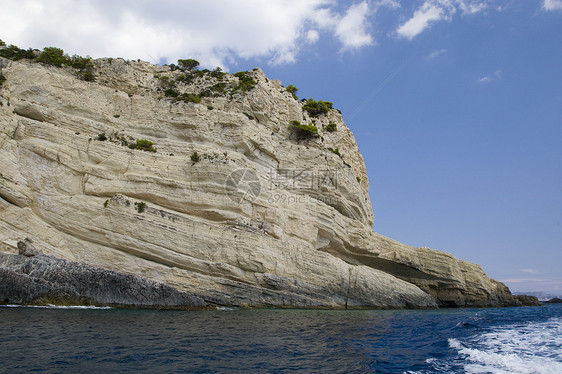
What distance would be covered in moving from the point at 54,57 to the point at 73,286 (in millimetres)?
21093

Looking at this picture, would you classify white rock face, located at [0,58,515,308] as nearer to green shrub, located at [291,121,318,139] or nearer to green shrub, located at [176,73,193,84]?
green shrub, located at [176,73,193,84]

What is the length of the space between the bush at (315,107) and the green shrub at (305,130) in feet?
15.2

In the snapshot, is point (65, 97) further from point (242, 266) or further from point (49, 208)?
point (242, 266)

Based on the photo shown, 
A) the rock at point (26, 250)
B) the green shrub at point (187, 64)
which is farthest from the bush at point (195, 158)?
the green shrub at point (187, 64)

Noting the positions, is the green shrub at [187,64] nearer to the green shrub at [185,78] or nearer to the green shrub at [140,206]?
the green shrub at [185,78]

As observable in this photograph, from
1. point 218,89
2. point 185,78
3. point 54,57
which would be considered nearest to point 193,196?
point 218,89

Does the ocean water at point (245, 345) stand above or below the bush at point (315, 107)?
below

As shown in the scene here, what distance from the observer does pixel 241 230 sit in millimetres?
26562

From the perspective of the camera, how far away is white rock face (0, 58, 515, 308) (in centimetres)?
2359

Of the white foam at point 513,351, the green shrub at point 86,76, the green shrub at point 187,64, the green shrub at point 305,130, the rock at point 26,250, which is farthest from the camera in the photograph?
the green shrub at point 187,64

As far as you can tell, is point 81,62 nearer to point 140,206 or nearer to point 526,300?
point 140,206

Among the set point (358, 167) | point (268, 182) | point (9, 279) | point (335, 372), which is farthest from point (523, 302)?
point (9, 279)

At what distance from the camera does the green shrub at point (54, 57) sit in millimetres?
30878

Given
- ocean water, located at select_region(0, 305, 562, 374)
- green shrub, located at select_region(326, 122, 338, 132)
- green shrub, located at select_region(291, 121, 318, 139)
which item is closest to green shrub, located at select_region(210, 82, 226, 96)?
green shrub, located at select_region(291, 121, 318, 139)
